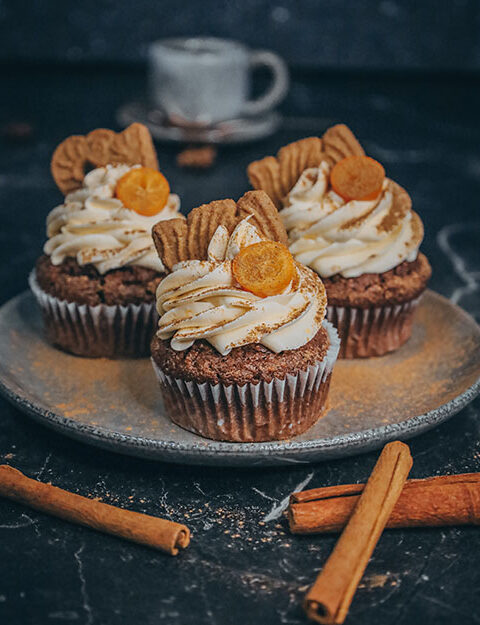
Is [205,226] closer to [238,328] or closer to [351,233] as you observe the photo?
[238,328]

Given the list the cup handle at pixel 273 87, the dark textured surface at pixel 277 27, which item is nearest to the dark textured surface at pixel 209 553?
the cup handle at pixel 273 87

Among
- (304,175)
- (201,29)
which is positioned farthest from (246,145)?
(304,175)

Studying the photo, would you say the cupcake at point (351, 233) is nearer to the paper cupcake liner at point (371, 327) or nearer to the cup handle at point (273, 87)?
the paper cupcake liner at point (371, 327)

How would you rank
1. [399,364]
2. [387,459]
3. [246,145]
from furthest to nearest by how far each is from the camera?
[246,145], [399,364], [387,459]

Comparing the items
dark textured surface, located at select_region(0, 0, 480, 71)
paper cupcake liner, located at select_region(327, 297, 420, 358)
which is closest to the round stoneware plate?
paper cupcake liner, located at select_region(327, 297, 420, 358)

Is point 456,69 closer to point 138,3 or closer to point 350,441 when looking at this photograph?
point 138,3

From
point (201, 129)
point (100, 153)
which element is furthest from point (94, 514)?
point (201, 129)

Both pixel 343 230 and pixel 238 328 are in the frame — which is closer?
pixel 238 328
